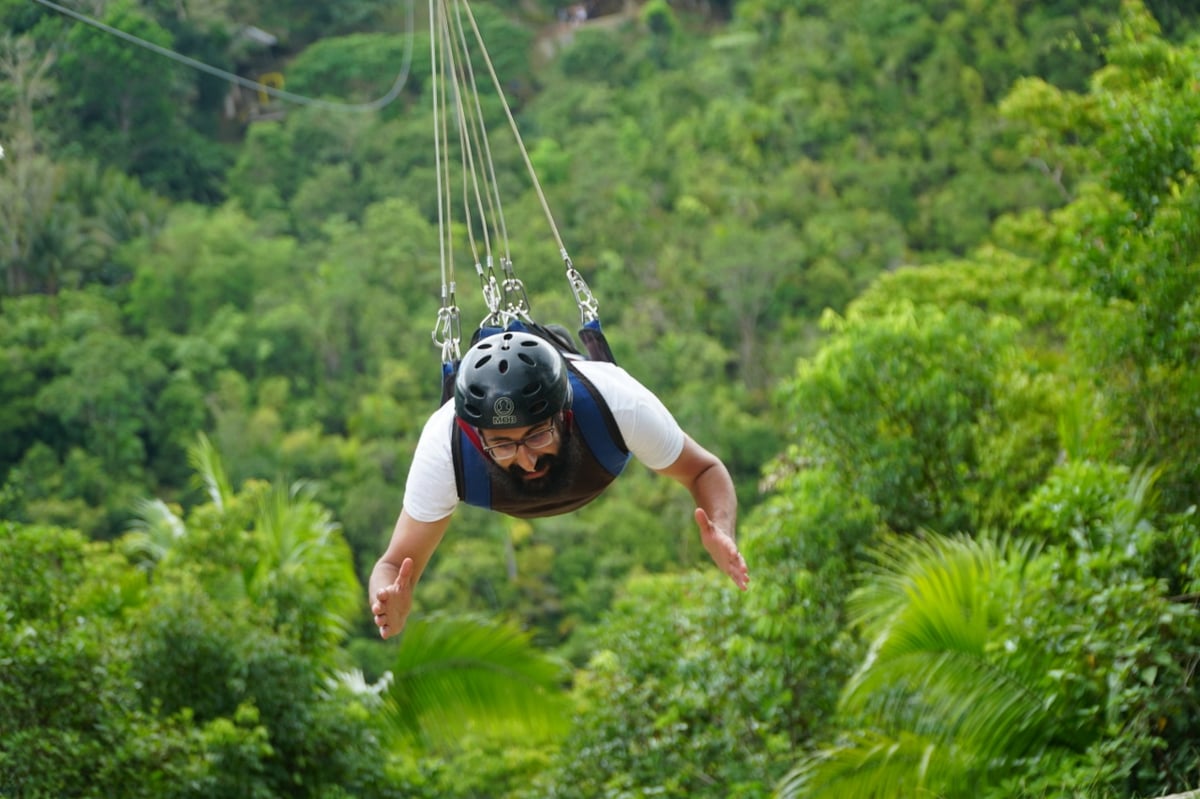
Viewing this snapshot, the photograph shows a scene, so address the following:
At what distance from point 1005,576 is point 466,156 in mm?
2217

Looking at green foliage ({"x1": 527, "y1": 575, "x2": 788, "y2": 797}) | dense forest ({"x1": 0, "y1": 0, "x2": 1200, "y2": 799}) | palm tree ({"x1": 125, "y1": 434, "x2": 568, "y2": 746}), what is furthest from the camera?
palm tree ({"x1": 125, "y1": 434, "x2": 568, "y2": 746})

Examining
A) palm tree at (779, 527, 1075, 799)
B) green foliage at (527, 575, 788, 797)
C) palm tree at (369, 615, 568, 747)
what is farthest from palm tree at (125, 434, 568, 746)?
palm tree at (779, 527, 1075, 799)

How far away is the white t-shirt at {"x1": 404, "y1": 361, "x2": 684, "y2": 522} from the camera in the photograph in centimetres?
331

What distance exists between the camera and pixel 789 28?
31781mm

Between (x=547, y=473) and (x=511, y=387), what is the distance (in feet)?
A: 0.83

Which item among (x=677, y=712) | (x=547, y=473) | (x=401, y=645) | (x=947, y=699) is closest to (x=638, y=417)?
(x=547, y=473)

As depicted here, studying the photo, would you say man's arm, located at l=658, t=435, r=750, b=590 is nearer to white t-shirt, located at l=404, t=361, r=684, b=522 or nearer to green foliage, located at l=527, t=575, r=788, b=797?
white t-shirt, located at l=404, t=361, r=684, b=522

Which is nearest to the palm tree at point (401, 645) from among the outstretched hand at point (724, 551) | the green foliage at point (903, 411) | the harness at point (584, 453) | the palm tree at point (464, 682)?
the palm tree at point (464, 682)

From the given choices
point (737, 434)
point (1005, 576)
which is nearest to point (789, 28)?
point (737, 434)

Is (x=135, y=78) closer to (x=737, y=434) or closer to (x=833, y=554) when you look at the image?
(x=737, y=434)

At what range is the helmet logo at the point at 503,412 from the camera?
124 inches

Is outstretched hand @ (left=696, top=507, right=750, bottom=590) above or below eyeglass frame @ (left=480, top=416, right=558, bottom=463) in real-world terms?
below

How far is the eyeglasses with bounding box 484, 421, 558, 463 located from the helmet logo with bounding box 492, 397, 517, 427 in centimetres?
8

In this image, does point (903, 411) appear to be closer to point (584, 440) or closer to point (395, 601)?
point (584, 440)
